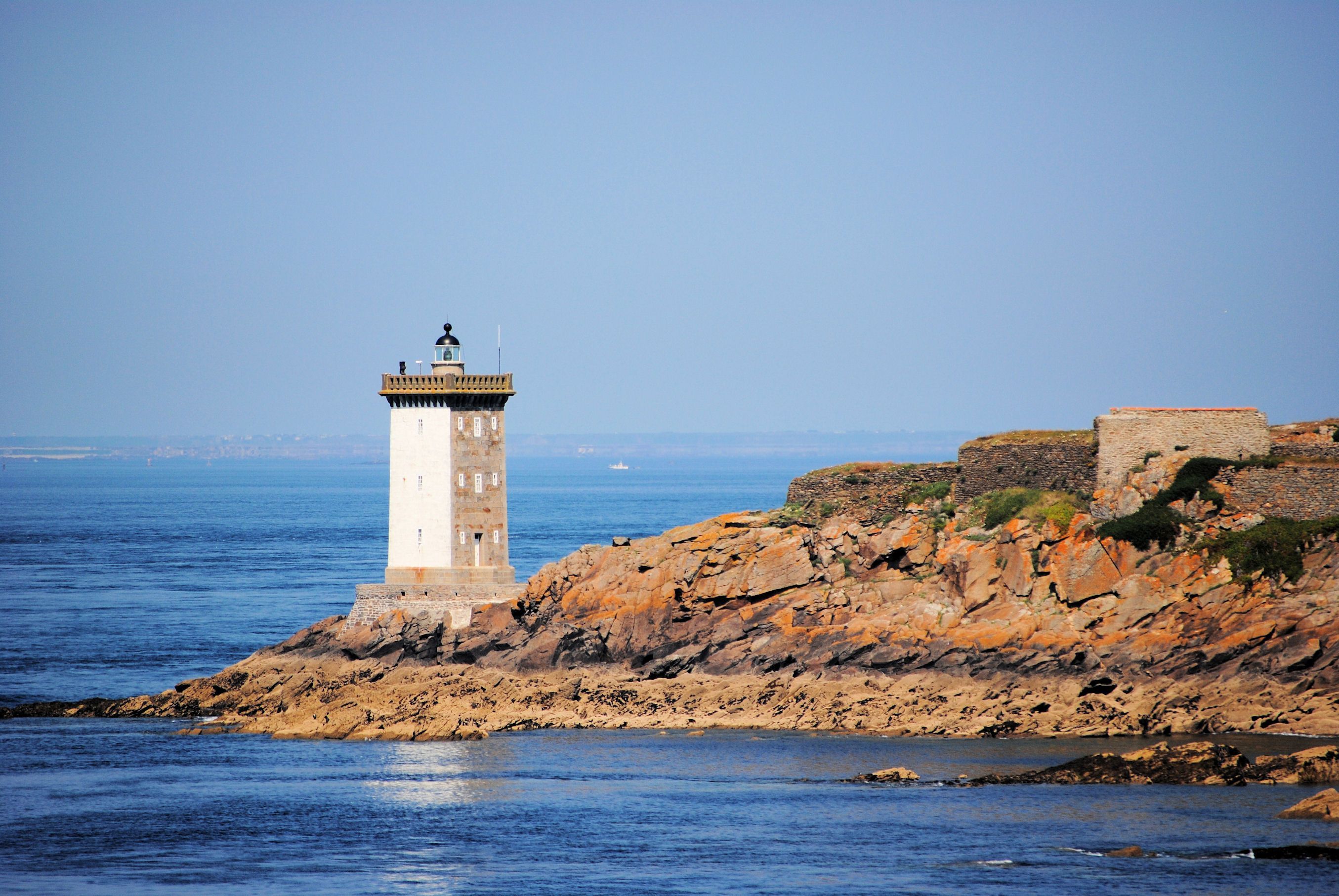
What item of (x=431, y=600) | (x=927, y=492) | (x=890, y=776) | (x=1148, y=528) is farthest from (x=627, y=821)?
(x=927, y=492)

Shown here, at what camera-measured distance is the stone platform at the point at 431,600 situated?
1935 inches

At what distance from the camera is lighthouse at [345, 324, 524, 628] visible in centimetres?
5041

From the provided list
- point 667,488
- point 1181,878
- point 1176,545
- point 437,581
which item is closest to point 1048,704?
point 1176,545

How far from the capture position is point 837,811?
32.2 meters

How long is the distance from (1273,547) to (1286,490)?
7.79ft

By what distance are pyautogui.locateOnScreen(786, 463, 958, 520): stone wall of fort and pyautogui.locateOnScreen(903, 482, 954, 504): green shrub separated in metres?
0.15

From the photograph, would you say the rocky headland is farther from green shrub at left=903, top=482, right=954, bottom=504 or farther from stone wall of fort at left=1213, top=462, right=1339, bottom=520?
stone wall of fort at left=1213, top=462, right=1339, bottom=520

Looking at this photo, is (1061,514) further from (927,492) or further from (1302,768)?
(1302,768)

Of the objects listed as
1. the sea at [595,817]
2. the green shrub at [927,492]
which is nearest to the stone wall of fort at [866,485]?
the green shrub at [927,492]

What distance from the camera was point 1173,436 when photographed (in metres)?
44.4

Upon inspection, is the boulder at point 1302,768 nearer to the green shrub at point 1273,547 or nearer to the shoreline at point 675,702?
the shoreline at point 675,702

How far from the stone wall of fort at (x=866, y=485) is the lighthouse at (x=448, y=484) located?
882cm

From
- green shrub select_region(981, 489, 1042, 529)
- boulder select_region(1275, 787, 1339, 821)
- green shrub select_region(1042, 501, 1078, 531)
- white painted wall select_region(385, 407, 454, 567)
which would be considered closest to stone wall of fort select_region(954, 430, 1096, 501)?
green shrub select_region(981, 489, 1042, 529)

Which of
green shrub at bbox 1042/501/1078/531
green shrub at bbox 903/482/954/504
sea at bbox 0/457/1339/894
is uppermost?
green shrub at bbox 903/482/954/504
